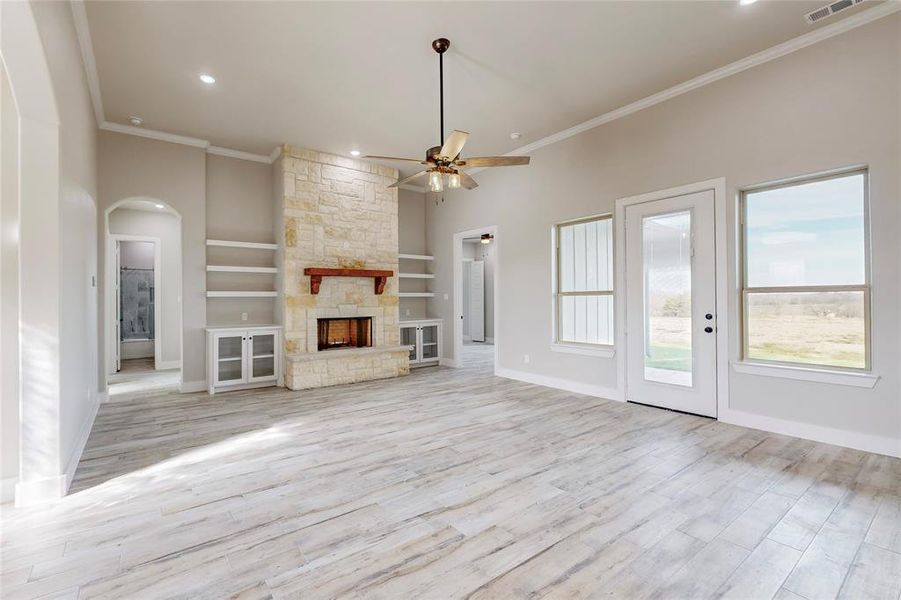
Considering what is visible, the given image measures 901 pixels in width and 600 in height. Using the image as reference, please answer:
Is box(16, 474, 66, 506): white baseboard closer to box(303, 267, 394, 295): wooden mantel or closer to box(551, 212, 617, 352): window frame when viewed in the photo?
box(303, 267, 394, 295): wooden mantel

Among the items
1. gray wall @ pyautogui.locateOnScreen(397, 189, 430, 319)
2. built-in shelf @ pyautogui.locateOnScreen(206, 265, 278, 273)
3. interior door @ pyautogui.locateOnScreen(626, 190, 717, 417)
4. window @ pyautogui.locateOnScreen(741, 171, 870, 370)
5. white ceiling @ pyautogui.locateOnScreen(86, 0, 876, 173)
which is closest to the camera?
white ceiling @ pyautogui.locateOnScreen(86, 0, 876, 173)

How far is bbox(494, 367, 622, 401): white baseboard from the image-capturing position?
5.01 metres

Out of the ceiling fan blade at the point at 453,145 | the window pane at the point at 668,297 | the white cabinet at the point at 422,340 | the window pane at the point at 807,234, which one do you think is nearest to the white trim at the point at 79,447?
the ceiling fan blade at the point at 453,145

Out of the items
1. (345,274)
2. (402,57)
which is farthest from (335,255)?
(402,57)

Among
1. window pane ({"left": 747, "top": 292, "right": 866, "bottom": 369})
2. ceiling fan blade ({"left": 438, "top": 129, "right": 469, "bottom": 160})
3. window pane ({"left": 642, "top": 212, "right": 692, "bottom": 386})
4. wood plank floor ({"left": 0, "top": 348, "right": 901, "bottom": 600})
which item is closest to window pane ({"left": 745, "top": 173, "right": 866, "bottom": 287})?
window pane ({"left": 747, "top": 292, "right": 866, "bottom": 369})

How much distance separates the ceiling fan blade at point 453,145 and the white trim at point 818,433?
354 cm

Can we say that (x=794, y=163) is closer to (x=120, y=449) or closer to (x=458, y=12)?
(x=458, y=12)

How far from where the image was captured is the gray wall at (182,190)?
205 inches

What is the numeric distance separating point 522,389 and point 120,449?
422 centimetres

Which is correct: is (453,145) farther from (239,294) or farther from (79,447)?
(239,294)

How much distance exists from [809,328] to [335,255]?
5597 mm

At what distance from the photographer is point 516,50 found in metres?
3.65

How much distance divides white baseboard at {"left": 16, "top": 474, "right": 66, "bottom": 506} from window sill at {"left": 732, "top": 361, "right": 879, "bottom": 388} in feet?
17.6

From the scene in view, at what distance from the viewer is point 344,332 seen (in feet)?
21.3
